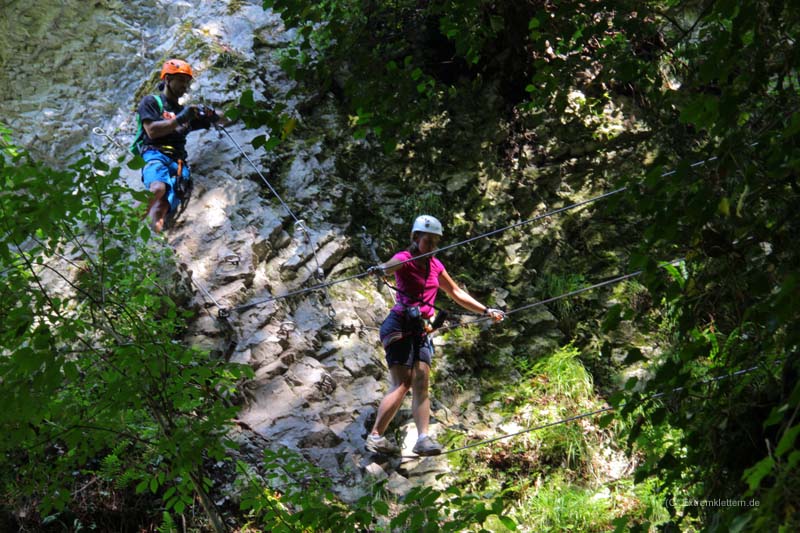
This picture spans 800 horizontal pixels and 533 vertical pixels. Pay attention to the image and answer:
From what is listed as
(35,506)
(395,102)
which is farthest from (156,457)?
(395,102)

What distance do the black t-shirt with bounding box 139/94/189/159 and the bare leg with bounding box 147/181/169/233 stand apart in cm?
32

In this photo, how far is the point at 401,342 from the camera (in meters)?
5.25

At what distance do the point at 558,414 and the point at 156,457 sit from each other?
345 centimetres

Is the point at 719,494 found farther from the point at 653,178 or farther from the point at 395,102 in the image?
the point at 395,102

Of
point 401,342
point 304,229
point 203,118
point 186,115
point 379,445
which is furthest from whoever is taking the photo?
point 304,229

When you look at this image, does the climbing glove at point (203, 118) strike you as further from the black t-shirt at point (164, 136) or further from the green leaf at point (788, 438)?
the green leaf at point (788, 438)

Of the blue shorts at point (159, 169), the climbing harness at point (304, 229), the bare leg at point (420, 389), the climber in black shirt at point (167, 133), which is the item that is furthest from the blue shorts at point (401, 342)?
the blue shorts at point (159, 169)

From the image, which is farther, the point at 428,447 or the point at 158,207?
the point at 158,207

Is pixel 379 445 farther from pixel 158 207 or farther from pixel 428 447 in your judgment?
pixel 158 207

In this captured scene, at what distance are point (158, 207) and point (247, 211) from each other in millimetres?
867

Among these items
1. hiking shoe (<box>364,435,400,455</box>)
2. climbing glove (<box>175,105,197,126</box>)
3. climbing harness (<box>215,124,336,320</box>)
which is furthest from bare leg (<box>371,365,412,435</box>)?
climbing glove (<box>175,105,197,126</box>)

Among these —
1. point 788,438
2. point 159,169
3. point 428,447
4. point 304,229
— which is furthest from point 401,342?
point 788,438

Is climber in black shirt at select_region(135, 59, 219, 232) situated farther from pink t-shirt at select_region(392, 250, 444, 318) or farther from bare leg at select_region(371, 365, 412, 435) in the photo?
bare leg at select_region(371, 365, 412, 435)

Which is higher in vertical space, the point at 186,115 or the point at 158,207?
the point at 186,115
